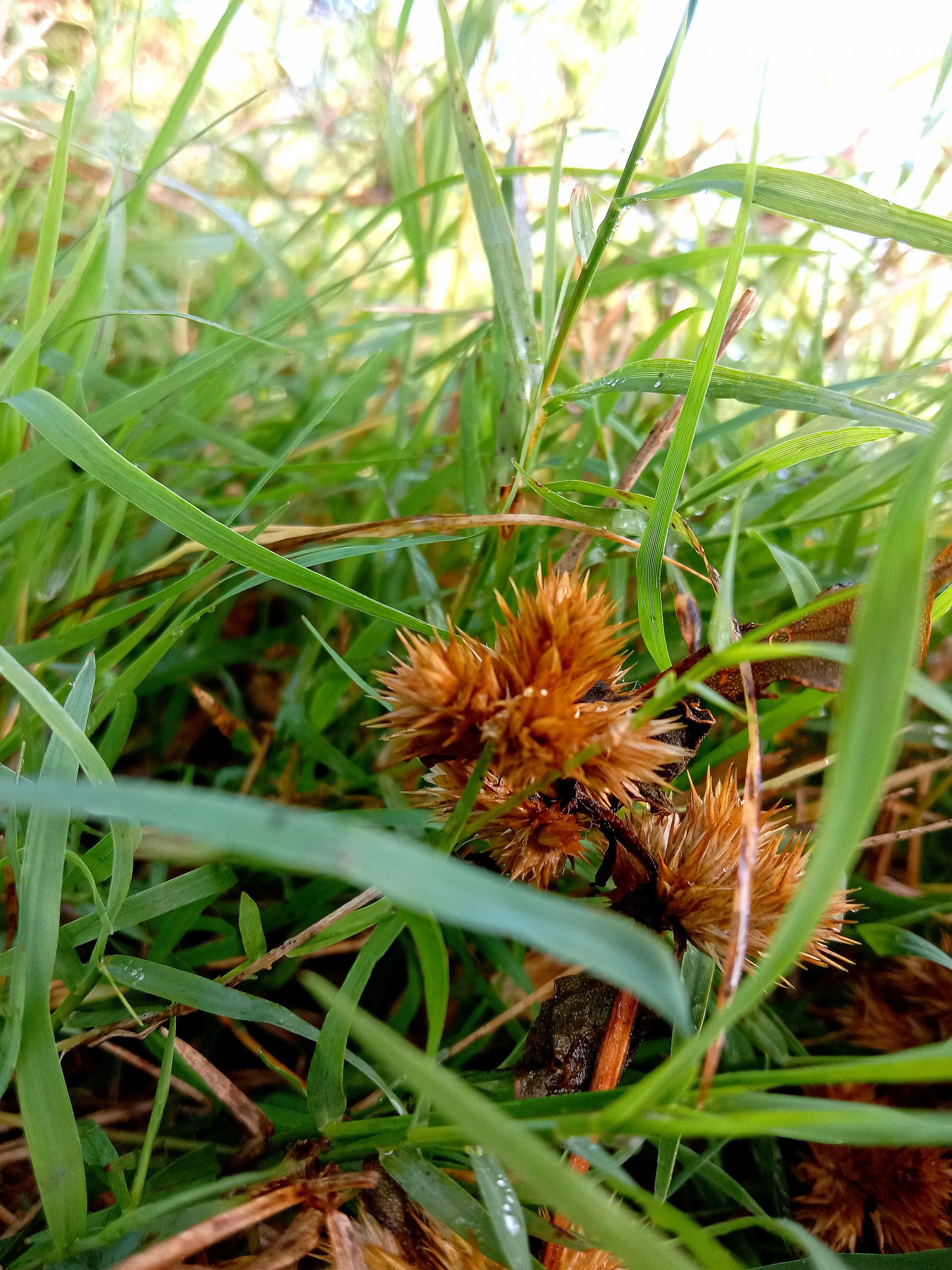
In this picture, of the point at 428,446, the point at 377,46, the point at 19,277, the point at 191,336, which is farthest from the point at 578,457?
the point at 377,46

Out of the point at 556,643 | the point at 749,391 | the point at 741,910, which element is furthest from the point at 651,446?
the point at 741,910

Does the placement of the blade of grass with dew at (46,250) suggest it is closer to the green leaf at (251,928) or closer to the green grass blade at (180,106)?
the green grass blade at (180,106)

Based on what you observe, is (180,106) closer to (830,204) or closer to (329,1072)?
(830,204)

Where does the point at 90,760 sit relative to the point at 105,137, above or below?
below

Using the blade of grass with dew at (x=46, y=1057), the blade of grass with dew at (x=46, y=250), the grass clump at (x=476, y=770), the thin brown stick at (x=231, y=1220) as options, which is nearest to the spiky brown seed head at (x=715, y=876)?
the grass clump at (x=476, y=770)

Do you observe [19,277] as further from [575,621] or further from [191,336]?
[575,621]

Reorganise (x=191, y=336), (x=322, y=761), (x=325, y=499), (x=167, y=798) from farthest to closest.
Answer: (x=191, y=336), (x=325, y=499), (x=322, y=761), (x=167, y=798)
